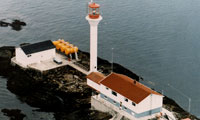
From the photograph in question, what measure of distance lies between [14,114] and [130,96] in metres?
22.6

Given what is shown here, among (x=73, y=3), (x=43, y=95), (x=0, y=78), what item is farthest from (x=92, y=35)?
(x=73, y=3)

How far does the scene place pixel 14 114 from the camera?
62844 mm

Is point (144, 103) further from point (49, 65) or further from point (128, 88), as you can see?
point (49, 65)

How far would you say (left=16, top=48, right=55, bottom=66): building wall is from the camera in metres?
78.1

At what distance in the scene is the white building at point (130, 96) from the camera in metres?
54.5

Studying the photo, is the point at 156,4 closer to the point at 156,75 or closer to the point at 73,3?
the point at 73,3

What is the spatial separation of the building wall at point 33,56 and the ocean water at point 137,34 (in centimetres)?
735

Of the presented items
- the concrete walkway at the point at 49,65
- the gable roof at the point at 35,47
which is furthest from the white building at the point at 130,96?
the gable roof at the point at 35,47

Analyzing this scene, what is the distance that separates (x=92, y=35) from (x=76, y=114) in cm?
1644

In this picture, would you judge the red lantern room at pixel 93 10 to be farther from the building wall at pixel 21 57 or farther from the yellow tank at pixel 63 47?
the building wall at pixel 21 57

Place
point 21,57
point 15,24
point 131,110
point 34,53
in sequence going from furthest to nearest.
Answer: point 15,24, point 21,57, point 34,53, point 131,110

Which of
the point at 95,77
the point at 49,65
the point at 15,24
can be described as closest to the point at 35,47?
the point at 49,65

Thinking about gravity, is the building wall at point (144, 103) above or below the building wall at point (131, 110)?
above

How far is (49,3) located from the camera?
419 ft
